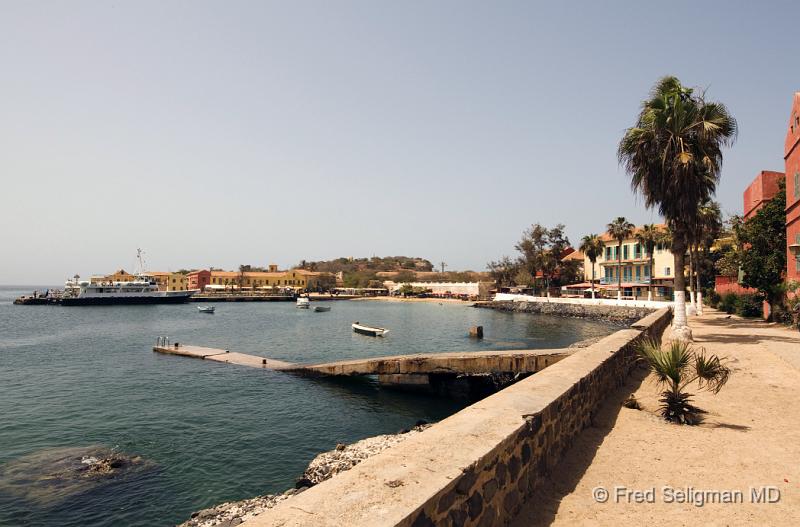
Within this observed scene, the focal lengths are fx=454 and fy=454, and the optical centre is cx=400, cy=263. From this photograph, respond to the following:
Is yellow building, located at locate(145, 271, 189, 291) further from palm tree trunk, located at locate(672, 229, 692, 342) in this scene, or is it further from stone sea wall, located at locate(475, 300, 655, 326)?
palm tree trunk, located at locate(672, 229, 692, 342)

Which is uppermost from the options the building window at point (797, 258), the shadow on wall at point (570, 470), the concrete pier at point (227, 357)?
the building window at point (797, 258)

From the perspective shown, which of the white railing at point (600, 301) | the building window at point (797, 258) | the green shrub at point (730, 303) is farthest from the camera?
the white railing at point (600, 301)

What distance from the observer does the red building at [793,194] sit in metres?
23.7

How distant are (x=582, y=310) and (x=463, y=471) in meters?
65.2

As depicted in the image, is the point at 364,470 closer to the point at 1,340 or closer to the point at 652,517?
the point at 652,517

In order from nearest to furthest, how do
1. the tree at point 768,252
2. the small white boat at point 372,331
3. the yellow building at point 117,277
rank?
the tree at point 768,252, the small white boat at point 372,331, the yellow building at point 117,277

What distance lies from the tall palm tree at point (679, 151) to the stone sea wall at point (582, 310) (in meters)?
32.1

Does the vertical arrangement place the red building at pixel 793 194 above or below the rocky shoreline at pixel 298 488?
above

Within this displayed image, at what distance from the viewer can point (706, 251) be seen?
56.5 m

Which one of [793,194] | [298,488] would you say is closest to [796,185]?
[793,194]

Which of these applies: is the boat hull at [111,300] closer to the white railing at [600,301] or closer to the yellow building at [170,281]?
the yellow building at [170,281]

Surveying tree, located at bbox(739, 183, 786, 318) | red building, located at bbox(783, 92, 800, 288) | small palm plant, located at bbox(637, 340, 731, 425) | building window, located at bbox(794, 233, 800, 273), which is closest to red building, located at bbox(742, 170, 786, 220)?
tree, located at bbox(739, 183, 786, 318)

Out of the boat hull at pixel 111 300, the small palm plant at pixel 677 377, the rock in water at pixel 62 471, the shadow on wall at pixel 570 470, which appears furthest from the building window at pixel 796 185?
the boat hull at pixel 111 300

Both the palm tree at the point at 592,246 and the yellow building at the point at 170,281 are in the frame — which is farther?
the yellow building at the point at 170,281
